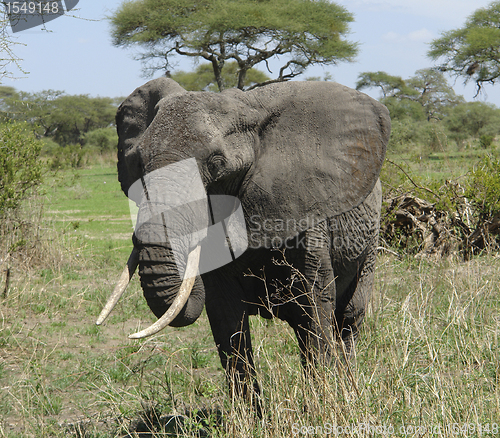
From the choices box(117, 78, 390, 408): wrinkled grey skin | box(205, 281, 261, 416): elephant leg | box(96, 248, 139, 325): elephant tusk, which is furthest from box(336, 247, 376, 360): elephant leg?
box(96, 248, 139, 325): elephant tusk

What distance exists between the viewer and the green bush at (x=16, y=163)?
5461 millimetres

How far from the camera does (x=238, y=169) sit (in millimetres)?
2502

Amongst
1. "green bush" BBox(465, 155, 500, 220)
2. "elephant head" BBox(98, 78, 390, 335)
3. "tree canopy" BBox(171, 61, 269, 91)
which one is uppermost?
"elephant head" BBox(98, 78, 390, 335)

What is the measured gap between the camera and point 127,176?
2.99 meters

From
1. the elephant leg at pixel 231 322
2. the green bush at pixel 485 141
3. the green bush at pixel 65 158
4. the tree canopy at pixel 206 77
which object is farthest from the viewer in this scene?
the tree canopy at pixel 206 77

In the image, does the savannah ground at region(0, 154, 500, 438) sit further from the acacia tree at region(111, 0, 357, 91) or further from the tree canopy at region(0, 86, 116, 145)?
the tree canopy at region(0, 86, 116, 145)

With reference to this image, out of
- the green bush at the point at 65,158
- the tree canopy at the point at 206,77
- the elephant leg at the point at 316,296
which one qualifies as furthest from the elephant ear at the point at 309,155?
the tree canopy at the point at 206,77

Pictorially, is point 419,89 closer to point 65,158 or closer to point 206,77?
point 206,77

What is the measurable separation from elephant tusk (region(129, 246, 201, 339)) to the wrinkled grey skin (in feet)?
0.14

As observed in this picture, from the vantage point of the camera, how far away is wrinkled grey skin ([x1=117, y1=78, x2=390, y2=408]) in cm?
237

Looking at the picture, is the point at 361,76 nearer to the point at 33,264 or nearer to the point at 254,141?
the point at 33,264
